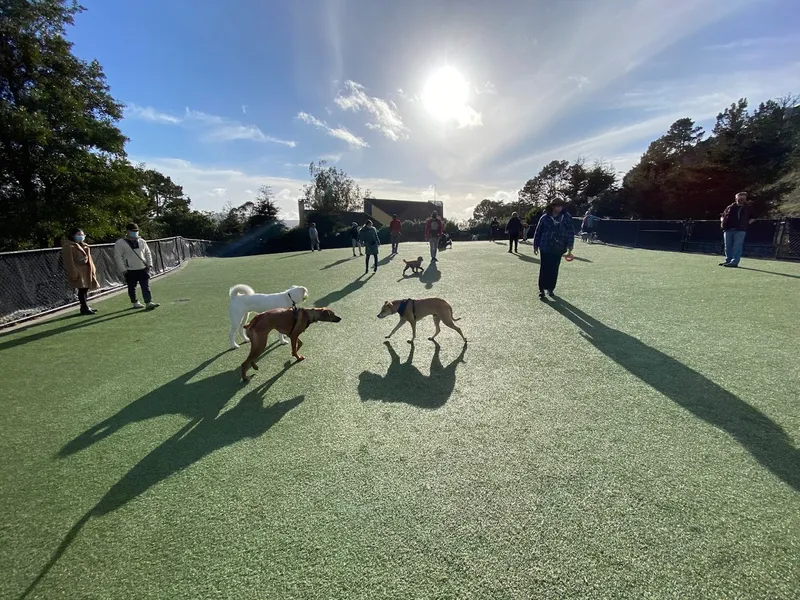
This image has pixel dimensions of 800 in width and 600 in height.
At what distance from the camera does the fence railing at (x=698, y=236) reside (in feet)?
38.2

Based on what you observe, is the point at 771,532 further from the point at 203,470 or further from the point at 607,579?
the point at 203,470

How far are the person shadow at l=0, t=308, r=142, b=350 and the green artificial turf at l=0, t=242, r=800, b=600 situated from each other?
1012mm

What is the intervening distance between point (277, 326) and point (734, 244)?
13544 mm

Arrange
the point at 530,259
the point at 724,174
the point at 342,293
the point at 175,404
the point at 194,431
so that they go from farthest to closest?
1. the point at 724,174
2. the point at 530,259
3. the point at 342,293
4. the point at 175,404
5. the point at 194,431

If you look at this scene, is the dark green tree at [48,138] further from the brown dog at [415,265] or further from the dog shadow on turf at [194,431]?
the dog shadow on turf at [194,431]

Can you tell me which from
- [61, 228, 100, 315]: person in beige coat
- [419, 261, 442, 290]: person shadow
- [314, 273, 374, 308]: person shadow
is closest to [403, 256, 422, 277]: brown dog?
[419, 261, 442, 290]: person shadow

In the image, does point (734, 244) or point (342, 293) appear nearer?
point (342, 293)

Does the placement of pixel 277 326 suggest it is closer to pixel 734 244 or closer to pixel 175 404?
pixel 175 404

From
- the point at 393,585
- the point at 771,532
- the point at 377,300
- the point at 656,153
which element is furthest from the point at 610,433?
the point at 656,153

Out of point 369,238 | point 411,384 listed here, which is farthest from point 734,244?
point 411,384

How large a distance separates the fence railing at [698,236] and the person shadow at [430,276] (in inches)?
509

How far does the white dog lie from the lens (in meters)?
4.57

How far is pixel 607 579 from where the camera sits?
1.46 meters

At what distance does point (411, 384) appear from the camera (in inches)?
137
